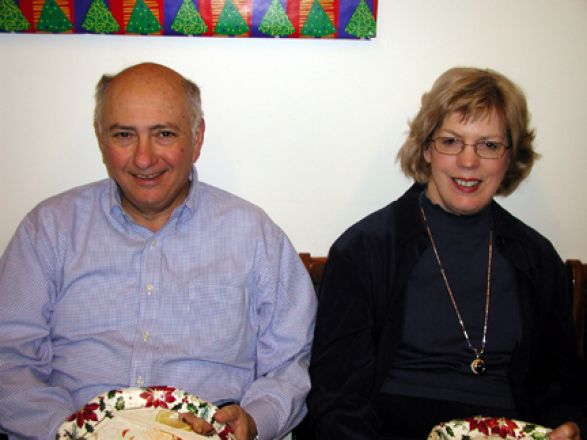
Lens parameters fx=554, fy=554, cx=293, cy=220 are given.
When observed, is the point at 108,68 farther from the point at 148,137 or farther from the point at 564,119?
the point at 564,119

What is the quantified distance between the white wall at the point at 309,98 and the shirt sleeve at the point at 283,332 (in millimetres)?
394

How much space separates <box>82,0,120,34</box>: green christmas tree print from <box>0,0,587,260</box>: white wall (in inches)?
2.5

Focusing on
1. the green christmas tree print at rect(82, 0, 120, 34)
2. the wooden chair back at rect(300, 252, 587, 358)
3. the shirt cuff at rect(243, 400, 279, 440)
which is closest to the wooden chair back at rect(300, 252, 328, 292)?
the wooden chair back at rect(300, 252, 587, 358)

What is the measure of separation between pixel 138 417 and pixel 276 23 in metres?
1.24

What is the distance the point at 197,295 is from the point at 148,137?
447mm

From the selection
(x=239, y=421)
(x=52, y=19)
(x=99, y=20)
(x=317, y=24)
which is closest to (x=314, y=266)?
(x=239, y=421)

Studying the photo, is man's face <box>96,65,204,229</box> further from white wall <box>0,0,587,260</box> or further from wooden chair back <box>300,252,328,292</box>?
wooden chair back <box>300,252,328,292</box>

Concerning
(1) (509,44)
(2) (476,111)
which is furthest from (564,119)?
(2) (476,111)

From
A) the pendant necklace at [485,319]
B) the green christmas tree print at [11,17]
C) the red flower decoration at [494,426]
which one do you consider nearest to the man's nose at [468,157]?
the pendant necklace at [485,319]

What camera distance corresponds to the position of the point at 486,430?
128 centimetres

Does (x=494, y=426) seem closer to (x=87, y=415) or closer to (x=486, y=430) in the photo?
(x=486, y=430)

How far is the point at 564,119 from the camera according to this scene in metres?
1.96

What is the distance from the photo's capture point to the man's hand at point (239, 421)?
4.28 feet

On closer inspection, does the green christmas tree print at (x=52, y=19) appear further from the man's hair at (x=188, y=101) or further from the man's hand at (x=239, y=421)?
the man's hand at (x=239, y=421)
